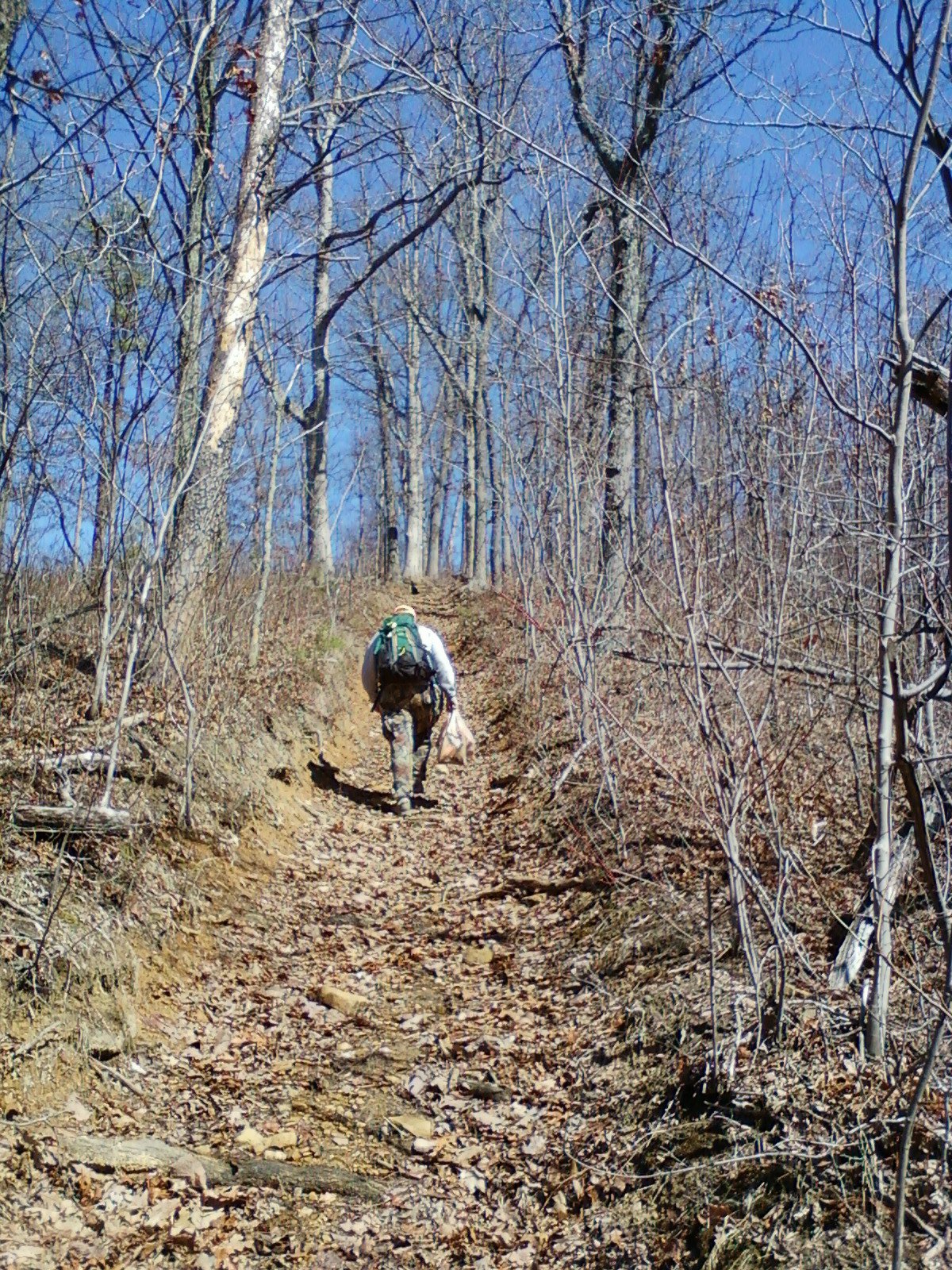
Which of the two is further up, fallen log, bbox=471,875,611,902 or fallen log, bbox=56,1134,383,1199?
fallen log, bbox=471,875,611,902

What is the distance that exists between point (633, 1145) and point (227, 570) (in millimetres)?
5921

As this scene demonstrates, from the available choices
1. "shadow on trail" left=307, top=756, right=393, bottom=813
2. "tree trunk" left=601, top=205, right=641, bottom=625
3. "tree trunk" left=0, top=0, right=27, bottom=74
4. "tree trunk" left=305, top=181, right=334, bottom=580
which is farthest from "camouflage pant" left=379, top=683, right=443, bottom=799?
"tree trunk" left=305, top=181, right=334, bottom=580

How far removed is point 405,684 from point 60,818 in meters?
4.11

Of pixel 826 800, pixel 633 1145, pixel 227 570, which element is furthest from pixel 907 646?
pixel 227 570

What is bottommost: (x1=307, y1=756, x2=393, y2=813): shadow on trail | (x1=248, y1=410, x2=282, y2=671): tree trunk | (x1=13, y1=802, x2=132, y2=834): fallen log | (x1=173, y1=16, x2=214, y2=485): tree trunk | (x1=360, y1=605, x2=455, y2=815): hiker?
(x1=307, y1=756, x2=393, y2=813): shadow on trail

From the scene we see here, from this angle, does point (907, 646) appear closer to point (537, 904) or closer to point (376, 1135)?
point (537, 904)

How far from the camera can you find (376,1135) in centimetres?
423

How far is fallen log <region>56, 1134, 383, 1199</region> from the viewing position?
12.3 feet

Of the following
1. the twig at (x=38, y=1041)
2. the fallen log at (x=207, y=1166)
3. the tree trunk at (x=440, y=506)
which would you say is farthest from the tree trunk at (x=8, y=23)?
the tree trunk at (x=440, y=506)

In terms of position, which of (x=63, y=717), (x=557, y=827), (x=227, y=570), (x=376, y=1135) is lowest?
(x=376, y=1135)

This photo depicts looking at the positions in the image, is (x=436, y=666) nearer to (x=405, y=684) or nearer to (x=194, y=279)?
(x=405, y=684)

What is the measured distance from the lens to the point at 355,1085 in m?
4.60

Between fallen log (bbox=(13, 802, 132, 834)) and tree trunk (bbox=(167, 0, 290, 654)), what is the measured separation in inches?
103

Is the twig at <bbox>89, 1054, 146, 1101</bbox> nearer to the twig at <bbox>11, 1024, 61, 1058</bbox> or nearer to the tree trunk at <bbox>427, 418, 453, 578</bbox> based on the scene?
the twig at <bbox>11, 1024, 61, 1058</bbox>
